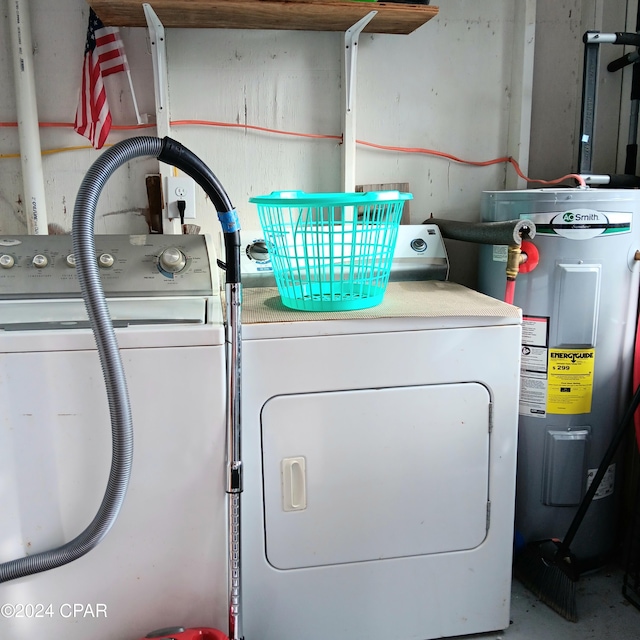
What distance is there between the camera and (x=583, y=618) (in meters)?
1.63

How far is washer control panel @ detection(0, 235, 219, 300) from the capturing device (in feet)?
4.56

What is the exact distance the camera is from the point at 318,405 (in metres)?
1.38

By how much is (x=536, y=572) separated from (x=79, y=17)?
224 centimetres

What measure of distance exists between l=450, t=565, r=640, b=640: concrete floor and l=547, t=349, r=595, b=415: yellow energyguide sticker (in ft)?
1.82

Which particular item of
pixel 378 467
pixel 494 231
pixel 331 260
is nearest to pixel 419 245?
pixel 494 231

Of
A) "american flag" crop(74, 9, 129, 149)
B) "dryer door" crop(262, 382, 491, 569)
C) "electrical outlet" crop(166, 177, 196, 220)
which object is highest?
"american flag" crop(74, 9, 129, 149)

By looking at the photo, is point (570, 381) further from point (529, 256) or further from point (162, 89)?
point (162, 89)

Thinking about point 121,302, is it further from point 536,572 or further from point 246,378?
point 536,572

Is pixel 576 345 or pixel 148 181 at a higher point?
pixel 148 181

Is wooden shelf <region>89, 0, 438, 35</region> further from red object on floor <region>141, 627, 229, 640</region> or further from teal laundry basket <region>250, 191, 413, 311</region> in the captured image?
red object on floor <region>141, 627, 229, 640</region>

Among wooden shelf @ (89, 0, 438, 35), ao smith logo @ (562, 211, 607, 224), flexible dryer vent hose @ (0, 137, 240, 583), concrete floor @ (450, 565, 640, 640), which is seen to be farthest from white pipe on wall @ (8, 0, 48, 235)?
concrete floor @ (450, 565, 640, 640)

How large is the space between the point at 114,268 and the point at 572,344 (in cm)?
128

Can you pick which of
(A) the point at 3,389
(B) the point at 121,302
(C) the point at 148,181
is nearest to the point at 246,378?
(B) the point at 121,302

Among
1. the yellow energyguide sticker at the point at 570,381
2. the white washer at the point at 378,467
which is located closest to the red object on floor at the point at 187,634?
the white washer at the point at 378,467
